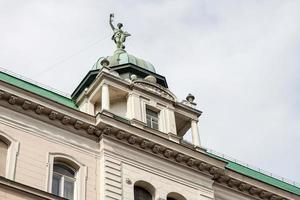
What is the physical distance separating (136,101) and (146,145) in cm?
350

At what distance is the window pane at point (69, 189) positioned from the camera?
31250mm

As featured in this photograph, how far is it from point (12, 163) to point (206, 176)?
32.8 feet

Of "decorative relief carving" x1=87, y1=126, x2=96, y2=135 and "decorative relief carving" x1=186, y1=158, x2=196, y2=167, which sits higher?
"decorative relief carving" x1=87, y1=126, x2=96, y2=135

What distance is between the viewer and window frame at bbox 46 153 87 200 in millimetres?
31016

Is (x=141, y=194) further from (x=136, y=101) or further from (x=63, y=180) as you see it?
(x=136, y=101)

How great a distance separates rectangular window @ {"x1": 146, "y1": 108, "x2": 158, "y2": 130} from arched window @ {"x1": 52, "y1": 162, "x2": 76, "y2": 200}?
623 cm

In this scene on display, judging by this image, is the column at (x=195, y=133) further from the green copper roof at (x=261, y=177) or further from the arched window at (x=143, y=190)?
the arched window at (x=143, y=190)

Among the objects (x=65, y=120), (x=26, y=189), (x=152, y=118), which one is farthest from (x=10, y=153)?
(x=152, y=118)

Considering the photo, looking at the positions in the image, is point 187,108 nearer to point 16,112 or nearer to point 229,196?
point 229,196

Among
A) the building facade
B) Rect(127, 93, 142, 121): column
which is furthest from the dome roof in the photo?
Rect(127, 93, 142, 121): column

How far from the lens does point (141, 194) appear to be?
33.1m

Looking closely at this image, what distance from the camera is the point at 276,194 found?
37531 millimetres

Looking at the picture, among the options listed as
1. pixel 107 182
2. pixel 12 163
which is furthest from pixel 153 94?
pixel 12 163

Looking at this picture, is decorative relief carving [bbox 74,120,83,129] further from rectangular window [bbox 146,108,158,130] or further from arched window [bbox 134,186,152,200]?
rectangular window [bbox 146,108,158,130]
